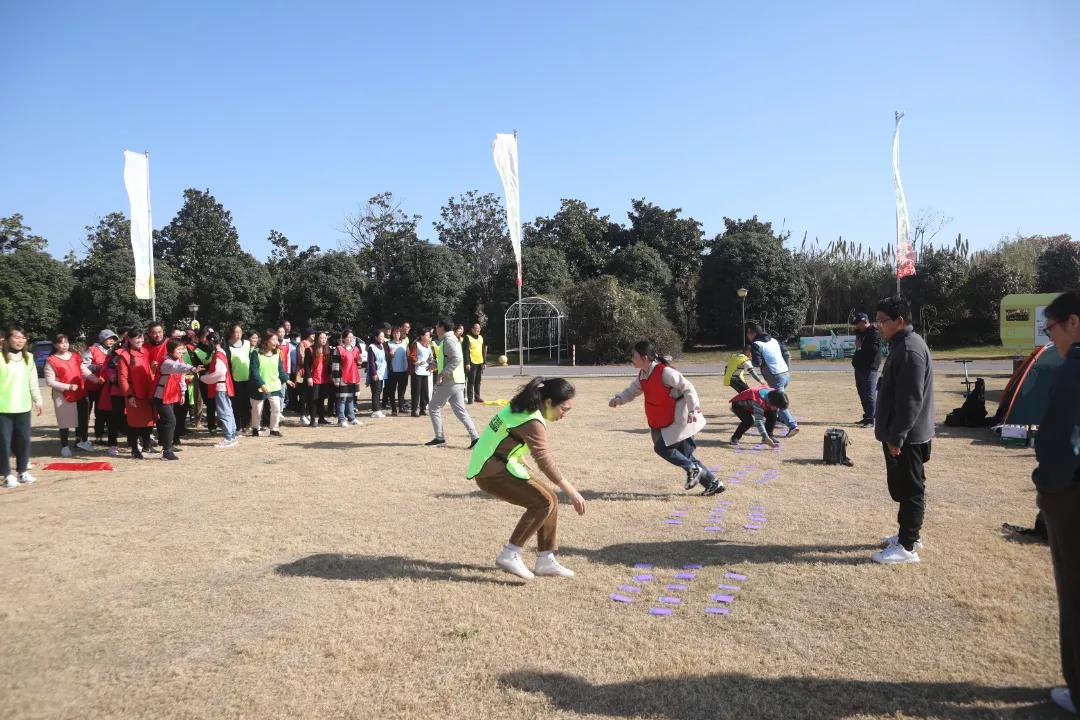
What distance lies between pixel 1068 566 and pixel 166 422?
9.87 meters

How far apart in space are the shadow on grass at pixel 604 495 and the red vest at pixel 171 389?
176 inches

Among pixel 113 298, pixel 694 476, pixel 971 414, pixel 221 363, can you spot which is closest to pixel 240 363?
pixel 221 363

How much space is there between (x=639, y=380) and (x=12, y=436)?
7.35 metres

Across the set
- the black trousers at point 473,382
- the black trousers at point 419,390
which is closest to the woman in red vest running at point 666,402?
the black trousers at point 419,390

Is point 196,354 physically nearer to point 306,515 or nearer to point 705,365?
point 306,515

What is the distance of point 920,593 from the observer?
457 centimetres

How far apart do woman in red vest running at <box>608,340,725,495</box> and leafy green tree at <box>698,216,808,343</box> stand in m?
30.9

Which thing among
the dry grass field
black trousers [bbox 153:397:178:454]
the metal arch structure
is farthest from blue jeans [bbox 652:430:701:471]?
the metal arch structure

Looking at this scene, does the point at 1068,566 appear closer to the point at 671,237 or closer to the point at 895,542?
the point at 895,542

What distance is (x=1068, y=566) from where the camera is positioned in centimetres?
309

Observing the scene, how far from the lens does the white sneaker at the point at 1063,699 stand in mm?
3186

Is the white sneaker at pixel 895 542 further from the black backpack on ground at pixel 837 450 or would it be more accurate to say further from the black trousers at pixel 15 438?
the black trousers at pixel 15 438

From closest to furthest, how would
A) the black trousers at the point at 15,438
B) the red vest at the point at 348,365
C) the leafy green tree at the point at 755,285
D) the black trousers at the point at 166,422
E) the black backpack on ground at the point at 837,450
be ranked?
the black trousers at the point at 15,438 → the black backpack on ground at the point at 837,450 → the black trousers at the point at 166,422 → the red vest at the point at 348,365 → the leafy green tree at the point at 755,285

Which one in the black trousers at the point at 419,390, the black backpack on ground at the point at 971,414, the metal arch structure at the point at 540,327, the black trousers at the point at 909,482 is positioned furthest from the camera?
the metal arch structure at the point at 540,327
